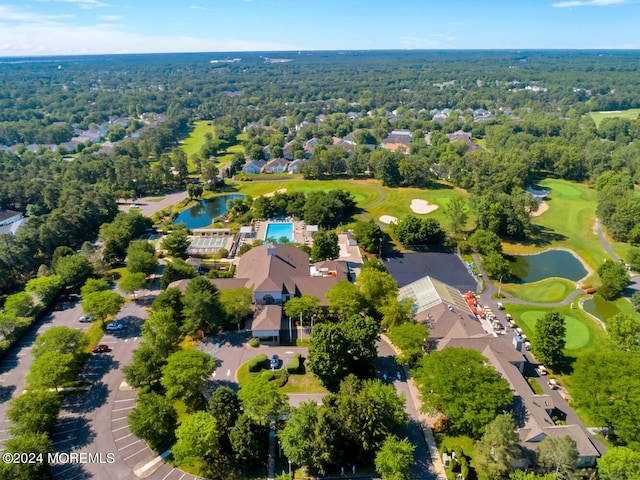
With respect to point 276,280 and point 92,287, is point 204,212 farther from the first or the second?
point 276,280

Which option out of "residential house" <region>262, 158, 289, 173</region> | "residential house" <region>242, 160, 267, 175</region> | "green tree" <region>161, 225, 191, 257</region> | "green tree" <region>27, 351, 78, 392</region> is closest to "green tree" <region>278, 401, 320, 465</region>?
"green tree" <region>27, 351, 78, 392</region>

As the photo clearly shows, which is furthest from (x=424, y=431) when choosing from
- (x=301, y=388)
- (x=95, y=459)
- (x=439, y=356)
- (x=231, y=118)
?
(x=231, y=118)

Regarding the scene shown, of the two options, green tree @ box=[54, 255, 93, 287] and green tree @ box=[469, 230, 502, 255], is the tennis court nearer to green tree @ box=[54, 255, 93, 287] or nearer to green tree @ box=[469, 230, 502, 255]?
green tree @ box=[54, 255, 93, 287]

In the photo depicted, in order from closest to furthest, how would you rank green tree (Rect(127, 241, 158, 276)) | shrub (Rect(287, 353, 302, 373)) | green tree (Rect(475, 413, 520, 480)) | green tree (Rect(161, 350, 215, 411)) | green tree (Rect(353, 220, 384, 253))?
1. green tree (Rect(475, 413, 520, 480))
2. green tree (Rect(161, 350, 215, 411))
3. shrub (Rect(287, 353, 302, 373))
4. green tree (Rect(127, 241, 158, 276))
5. green tree (Rect(353, 220, 384, 253))

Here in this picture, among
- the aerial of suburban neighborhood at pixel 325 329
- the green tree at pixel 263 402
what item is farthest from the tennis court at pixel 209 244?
the green tree at pixel 263 402

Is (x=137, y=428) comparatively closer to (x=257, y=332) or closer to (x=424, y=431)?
(x=257, y=332)

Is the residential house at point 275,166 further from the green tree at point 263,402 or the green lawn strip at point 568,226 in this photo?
the green tree at point 263,402
